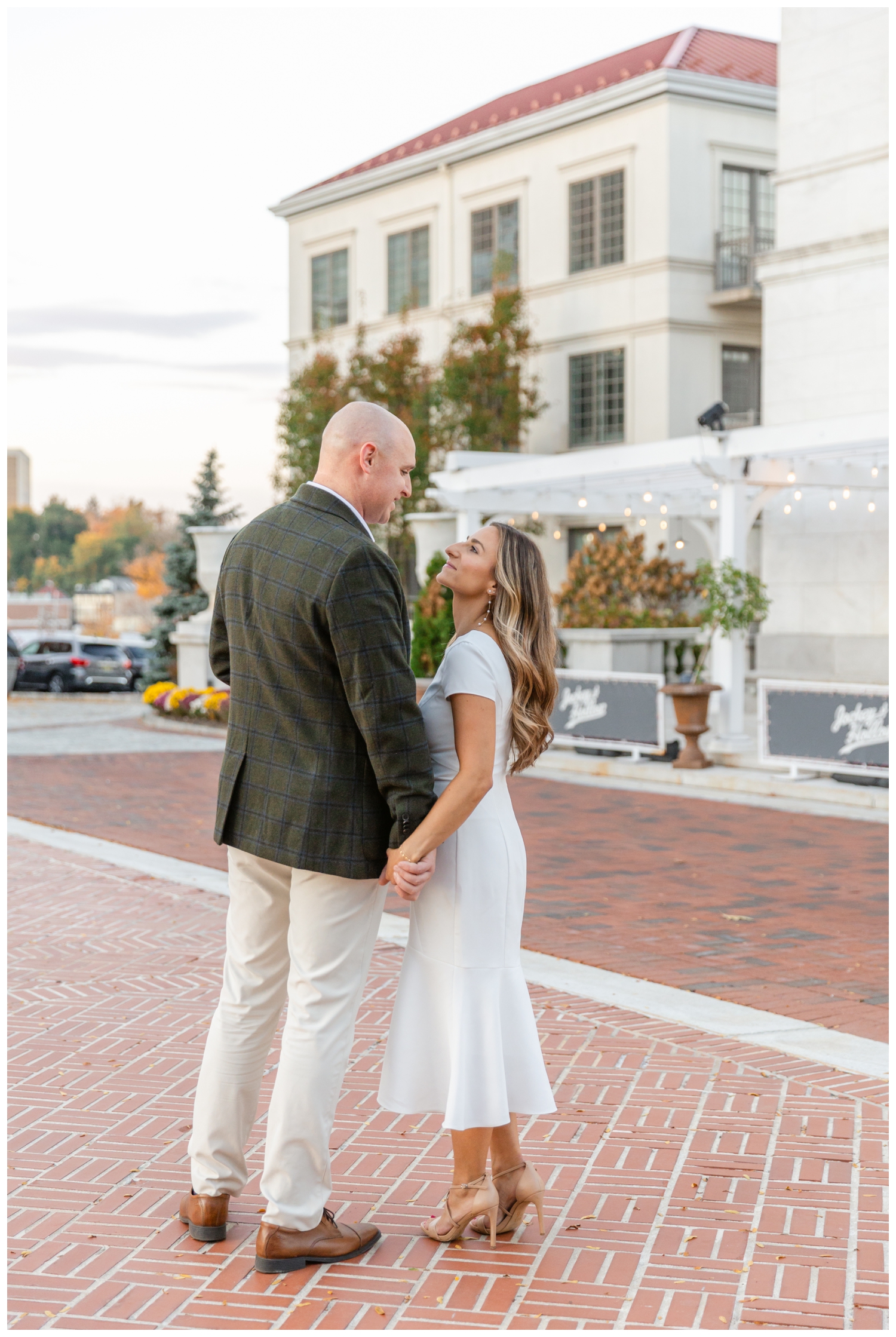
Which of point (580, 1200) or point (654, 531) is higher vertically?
point (654, 531)

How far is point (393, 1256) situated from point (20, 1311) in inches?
35.7

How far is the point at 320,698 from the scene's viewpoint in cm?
344

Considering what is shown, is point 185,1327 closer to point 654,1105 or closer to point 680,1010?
point 654,1105

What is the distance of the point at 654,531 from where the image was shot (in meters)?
26.5

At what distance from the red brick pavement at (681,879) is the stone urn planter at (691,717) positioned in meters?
1.05

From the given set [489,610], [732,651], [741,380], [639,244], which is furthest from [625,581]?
[489,610]

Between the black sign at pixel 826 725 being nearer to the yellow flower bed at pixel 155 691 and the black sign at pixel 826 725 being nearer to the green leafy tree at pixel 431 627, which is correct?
the green leafy tree at pixel 431 627

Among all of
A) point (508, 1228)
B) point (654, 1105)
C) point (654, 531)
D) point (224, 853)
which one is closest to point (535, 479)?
point (224, 853)

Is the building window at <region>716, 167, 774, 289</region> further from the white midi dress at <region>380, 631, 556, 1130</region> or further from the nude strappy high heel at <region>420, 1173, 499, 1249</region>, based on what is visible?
the nude strappy high heel at <region>420, 1173, 499, 1249</region>

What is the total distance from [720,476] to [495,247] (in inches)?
694

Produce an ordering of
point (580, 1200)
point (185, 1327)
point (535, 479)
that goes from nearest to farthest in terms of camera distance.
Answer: point (185, 1327) → point (580, 1200) → point (535, 479)

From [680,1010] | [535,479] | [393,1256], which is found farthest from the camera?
[535,479]

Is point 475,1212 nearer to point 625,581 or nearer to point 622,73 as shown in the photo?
point 625,581

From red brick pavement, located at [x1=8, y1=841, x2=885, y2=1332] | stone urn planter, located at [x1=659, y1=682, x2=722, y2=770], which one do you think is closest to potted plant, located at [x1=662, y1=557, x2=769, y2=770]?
stone urn planter, located at [x1=659, y1=682, x2=722, y2=770]
